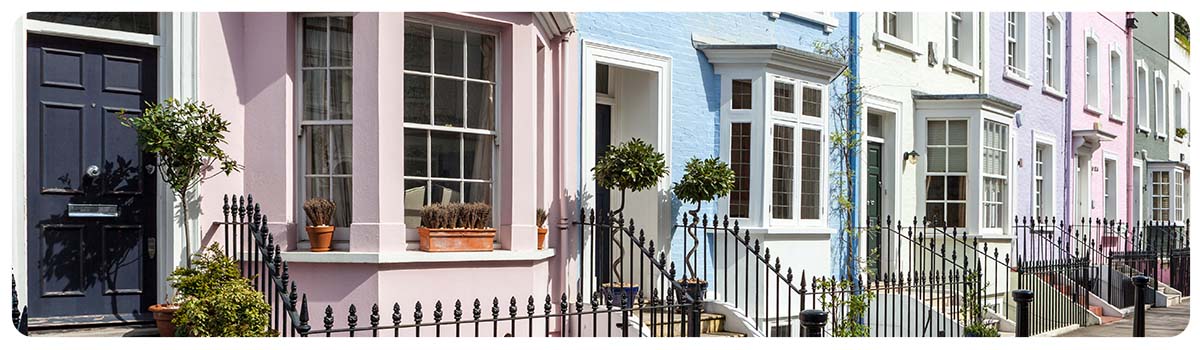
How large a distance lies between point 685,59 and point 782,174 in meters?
1.37

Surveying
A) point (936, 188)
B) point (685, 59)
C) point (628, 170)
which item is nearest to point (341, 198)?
point (628, 170)

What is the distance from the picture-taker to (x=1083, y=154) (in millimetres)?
14609

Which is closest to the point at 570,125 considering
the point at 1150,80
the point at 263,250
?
the point at 263,250

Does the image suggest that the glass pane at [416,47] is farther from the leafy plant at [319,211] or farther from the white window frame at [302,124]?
the leafy plant at [319,211]

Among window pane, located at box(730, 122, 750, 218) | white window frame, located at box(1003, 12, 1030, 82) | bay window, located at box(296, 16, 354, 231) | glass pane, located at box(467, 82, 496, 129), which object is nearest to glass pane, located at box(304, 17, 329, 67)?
bay window, located at box(296, 16, 354, 231)

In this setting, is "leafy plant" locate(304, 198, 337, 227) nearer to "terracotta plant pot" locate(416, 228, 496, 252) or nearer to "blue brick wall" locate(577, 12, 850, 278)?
"terracotta plant pot" locate(416, 228, 496, 252)

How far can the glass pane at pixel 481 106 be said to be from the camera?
7328mm

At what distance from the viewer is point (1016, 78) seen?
43.3 feet

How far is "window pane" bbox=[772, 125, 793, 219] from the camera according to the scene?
31.5 ft

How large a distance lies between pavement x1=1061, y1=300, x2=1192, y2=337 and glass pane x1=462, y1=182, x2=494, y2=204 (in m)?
5.50

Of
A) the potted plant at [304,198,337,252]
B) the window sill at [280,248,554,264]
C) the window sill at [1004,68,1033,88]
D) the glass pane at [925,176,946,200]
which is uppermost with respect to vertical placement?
the window sill at [1004,68,1033,88]

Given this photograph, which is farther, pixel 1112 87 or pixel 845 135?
pixel 1112 87

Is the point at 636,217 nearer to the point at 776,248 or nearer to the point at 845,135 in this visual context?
the point at 776,248
